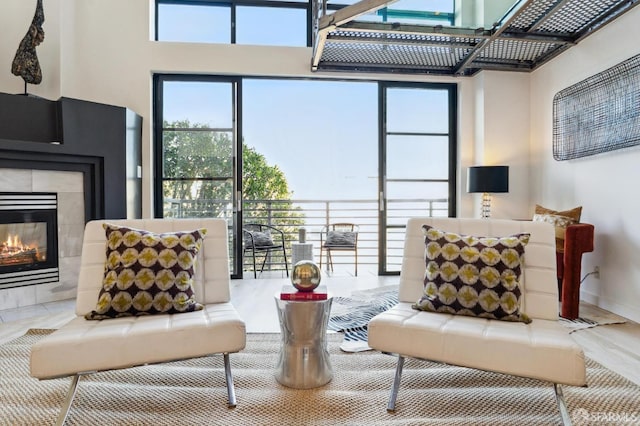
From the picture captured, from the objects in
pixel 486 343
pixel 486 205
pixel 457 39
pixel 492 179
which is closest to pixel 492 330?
pixel 486 343

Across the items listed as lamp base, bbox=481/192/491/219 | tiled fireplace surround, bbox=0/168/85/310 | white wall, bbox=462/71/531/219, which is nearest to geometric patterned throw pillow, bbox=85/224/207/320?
tiled fireplace surround, bbox=0/168/85/310

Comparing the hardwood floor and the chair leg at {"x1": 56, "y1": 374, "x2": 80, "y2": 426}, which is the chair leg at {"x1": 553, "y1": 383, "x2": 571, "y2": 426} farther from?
the chair leg at {"x1": 56, "y1": 374, "x2": 80, "y2": 426}

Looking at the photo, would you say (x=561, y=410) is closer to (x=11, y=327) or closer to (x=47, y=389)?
(x=47, y=389)

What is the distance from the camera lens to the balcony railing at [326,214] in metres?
4.26

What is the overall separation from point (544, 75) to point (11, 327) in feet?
17.3

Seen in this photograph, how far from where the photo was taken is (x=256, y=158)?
541cm

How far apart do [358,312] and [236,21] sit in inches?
139

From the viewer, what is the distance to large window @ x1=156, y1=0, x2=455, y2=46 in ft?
13.9

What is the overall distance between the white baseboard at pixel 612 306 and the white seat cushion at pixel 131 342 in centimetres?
297

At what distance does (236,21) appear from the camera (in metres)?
4.32

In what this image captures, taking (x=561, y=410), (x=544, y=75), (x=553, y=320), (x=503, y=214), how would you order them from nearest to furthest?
1. (x=561, y=410)
2. (x=553, y=320)
3. (x=544, y=75)
4. (x=503, y=214)

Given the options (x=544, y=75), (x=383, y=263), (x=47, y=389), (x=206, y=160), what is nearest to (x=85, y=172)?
(x=206, y=160)

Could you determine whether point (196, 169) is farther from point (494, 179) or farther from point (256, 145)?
point (494, 179)

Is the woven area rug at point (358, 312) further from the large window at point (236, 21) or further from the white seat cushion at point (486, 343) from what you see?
the large window at point (236, 21)
